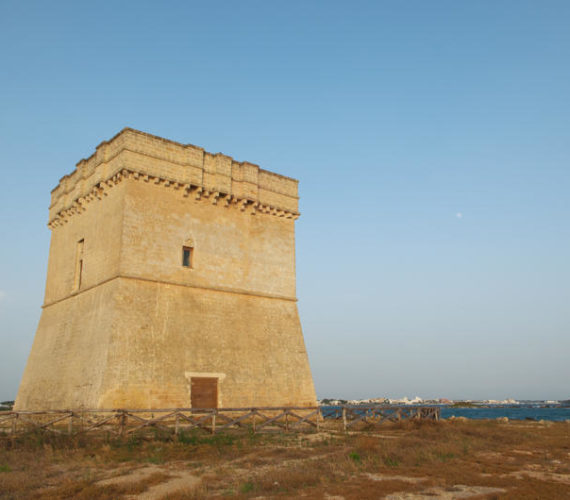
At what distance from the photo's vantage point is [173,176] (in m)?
21.0

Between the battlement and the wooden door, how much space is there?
7941 mm

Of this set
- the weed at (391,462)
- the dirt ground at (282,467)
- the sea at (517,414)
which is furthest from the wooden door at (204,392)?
the sea at (517,414)

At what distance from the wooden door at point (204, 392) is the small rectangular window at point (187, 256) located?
487cm

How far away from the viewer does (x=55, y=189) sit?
25.6m

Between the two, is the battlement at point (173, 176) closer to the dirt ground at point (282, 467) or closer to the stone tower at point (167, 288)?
the stone tower at point (167, 288)

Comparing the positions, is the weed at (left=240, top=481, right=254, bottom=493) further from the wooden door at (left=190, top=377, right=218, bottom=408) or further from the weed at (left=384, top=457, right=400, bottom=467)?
the wooden door at (left=190, top=377, right=218, bottom=408)

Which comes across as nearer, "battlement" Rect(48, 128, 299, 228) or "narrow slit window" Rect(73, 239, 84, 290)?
"battlement" Rect(48, 128, 299, 228)

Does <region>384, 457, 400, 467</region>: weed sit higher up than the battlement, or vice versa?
the battlement

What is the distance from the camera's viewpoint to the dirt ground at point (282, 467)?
8422 mm

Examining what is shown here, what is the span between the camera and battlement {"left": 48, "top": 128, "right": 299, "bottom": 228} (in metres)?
20.1

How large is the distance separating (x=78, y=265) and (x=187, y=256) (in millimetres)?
5355

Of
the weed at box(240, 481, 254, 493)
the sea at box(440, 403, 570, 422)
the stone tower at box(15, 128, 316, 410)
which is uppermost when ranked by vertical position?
the stone tower at box(15, 128, 316, 410)

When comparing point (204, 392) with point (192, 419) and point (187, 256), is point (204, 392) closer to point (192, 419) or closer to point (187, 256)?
point (192, 419)

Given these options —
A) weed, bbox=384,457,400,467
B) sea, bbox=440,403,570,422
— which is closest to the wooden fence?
weed, bbox=384,457,400,467
